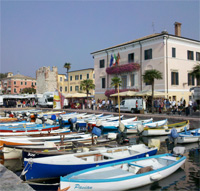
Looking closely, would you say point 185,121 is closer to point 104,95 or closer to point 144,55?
point 144,55

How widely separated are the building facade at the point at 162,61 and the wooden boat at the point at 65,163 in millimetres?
24251

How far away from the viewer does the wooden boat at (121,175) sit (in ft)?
25.3

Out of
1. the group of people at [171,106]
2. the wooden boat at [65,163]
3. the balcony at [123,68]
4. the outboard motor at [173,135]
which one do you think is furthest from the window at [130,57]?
the wooden boat at [65,163]

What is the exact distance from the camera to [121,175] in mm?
8773

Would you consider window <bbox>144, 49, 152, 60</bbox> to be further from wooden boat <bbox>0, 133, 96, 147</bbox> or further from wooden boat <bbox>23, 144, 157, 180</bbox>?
wooden boat <bbox>23, 144, 157, 180</bbox>

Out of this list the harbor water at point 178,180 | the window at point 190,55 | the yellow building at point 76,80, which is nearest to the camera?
the harbor water at point 178,180

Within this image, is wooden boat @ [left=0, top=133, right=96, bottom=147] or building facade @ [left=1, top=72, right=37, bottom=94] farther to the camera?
building facade @ [left=1, top=72, right=37, bottom=94]

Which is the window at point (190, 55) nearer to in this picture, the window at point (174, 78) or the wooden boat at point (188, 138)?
the window at point (174, 78)

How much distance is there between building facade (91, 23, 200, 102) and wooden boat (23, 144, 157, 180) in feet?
79.6

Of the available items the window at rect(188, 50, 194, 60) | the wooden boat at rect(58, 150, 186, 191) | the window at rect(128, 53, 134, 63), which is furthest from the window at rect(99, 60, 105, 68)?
the wooden boat at rect(58, 150, 186, 191)

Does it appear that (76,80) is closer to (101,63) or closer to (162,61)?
(101,63)

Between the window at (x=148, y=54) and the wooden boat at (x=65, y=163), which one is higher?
the window at (x=148, y=54)

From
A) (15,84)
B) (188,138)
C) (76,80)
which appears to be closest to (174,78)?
(188,138)

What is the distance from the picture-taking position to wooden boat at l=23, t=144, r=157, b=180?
30.3 ft
